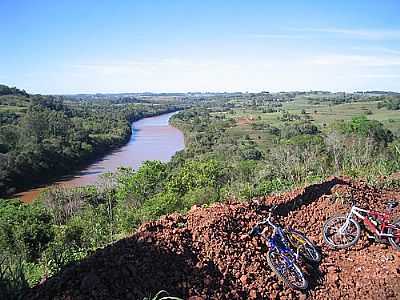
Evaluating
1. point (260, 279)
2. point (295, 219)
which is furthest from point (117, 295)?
point (295, 219)

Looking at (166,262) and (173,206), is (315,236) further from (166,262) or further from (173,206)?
(173,206)

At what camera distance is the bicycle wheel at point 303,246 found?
5.11 meters

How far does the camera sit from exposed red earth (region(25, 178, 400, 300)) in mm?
3865

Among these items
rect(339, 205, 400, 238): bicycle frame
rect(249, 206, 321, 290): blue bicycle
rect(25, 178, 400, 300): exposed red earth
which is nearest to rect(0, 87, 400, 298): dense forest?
rect(25, 178, 400, 300): exposed red earth

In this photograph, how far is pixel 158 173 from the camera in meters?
23.5

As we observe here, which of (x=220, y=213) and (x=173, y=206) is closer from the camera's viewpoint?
(x=220, y=213)

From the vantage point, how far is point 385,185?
7.88 metres

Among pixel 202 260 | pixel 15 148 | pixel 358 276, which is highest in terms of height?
pixel 202 260

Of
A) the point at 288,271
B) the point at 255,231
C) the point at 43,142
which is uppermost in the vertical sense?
the point at 255,231

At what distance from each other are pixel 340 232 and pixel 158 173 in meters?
18.5

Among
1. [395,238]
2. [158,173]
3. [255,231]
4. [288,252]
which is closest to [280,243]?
[288,252]

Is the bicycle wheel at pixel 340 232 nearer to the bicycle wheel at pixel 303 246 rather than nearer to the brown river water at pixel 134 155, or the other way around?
the bicycle wheel at pixel 303 246

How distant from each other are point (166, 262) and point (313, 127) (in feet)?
151

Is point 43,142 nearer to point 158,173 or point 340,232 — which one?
point 158,173
